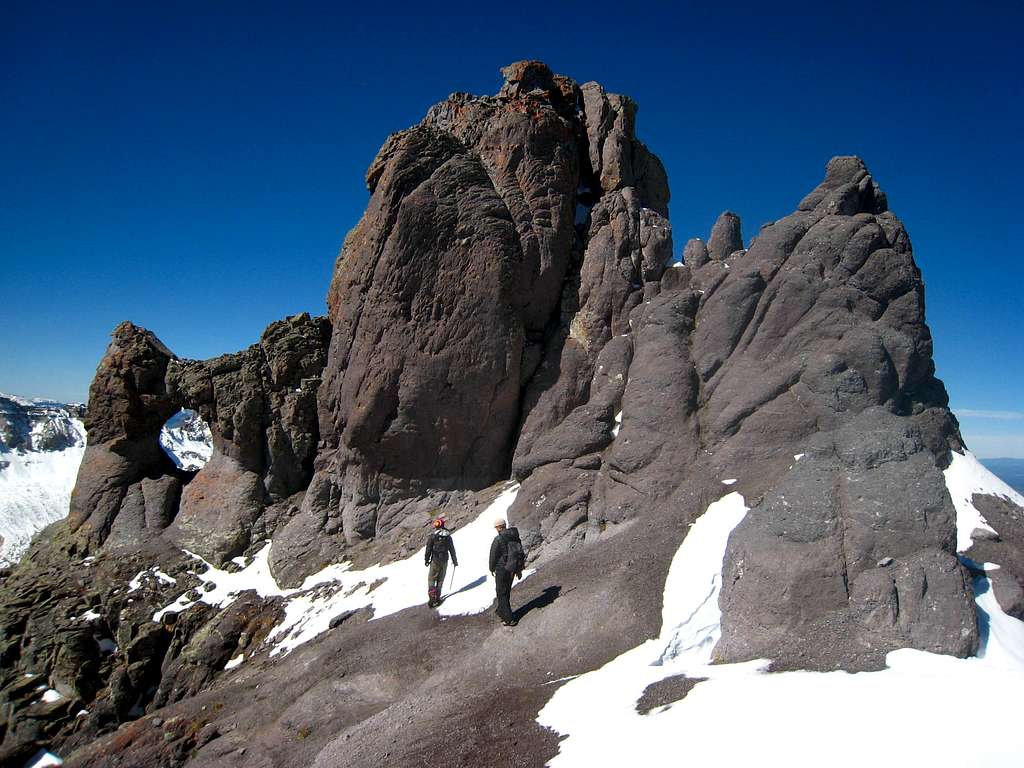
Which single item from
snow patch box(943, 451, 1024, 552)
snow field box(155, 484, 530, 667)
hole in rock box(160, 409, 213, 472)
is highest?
hole in rock box(160, 409, 213, 472)

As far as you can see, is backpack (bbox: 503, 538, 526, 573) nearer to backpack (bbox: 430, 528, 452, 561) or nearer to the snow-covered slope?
backpack (bbox: 430, 528, 452, 561)

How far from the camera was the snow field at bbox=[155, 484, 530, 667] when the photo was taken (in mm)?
17766

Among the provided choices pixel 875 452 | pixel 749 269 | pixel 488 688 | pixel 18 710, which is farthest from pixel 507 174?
pixel 18 710

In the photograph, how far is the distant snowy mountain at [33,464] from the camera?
236 ft

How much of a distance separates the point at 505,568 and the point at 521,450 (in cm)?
921

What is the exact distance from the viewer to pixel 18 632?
80.6 feet

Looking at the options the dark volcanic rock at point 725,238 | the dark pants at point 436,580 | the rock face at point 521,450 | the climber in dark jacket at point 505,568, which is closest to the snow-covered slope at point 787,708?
the rock face at point 521,450

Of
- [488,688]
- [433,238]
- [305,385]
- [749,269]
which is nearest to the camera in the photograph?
[488,688]

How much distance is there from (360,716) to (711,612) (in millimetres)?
8020

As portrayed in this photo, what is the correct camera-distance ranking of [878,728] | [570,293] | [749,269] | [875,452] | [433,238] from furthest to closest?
[570,293] < [433,238] < [749,269] < [875,452] < [878,728]

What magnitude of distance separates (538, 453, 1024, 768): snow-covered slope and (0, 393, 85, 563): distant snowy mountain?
76.9 m

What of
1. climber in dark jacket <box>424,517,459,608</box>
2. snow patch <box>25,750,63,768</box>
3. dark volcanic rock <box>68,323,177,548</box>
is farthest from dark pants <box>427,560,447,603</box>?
dark volcanic rock <box>68,323,177,548</box>

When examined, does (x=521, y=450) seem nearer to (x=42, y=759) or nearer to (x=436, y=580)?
(x=436, y=580)

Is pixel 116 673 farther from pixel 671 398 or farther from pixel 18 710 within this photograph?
pixel 671 398
